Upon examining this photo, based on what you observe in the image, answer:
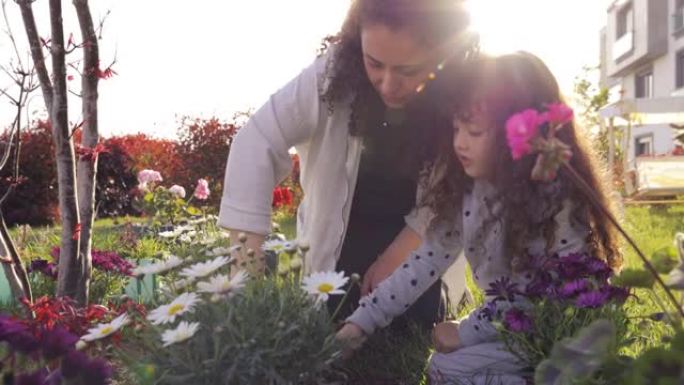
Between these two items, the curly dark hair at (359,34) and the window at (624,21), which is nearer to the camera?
the curly dark hair at (359,34)

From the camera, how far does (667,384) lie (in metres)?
1.12

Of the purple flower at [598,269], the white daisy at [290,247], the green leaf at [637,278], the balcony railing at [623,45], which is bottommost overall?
the purple flower at [598,269]

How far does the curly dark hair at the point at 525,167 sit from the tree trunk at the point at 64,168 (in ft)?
4.84

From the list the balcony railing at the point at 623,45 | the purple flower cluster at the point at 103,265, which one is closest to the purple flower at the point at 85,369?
Result: the purple flower cluster at the point at 103,265

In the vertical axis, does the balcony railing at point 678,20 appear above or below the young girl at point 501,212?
above

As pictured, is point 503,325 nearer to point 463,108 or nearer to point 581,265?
point 581,265

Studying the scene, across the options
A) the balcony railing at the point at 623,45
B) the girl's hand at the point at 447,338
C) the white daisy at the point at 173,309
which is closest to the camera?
the white daisy at the point at 173,309

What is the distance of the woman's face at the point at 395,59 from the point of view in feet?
7.46

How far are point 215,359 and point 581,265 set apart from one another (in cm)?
87

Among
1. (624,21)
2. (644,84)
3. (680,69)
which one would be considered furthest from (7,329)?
(624,21)

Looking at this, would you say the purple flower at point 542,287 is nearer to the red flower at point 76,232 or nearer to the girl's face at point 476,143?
the girl's face at point 476,143

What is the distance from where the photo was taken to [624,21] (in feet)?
98.4

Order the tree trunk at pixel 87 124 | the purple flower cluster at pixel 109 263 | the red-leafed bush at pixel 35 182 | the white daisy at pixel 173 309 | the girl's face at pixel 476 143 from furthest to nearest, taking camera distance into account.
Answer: the red-leafed bush at pixel 35 182, the purple flower cluster at pixel 109 263, the tree trunk at pixel 87 124, the girl's face at pixel 476 143, the white daisy at pixel 173 309

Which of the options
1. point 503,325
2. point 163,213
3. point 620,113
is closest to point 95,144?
point 503,325
